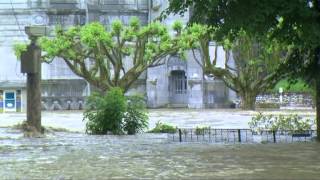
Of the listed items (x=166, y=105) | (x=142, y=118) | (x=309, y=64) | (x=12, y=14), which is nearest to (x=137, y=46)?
(x=166, y=105)

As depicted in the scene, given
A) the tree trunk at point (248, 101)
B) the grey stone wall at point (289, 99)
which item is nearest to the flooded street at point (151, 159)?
the tree trunk at point (248, 101)

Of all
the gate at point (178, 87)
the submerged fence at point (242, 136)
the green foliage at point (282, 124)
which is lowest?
the submerged fence at point (242, 136)

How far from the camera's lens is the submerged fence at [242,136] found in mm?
18438

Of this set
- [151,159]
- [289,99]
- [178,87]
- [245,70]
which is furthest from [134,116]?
[178,87]

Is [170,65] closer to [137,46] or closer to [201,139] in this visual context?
[137,46]

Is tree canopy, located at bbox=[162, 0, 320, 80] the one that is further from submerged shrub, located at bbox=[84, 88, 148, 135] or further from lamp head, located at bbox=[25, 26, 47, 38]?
lamp head, located at bbox=[25, 26, 47, 38]

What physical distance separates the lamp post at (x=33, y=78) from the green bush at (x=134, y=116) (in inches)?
111

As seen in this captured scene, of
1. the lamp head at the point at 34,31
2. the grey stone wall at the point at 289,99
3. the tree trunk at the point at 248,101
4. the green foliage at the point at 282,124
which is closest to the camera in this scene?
the green foliage at the point at 282,124

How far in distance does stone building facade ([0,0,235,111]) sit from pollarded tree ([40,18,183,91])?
9223 millimetres

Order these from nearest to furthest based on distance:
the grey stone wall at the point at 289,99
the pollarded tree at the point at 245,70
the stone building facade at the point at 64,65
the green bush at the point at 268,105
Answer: the pollarded tree at the point at 245,70 → the green bush at the point at 268,105 → the grey stone wall at the point at 289,99 → the stone building facade at the point at 64,65

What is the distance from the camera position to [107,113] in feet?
68.1

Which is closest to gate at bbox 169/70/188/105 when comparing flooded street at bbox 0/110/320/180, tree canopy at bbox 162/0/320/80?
flooded street at bbox 0/110/320/180

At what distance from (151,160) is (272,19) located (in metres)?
4.96

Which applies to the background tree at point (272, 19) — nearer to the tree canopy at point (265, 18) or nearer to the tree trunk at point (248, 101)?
the tree canopy at point (265, 18)
